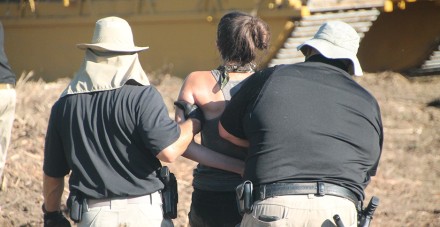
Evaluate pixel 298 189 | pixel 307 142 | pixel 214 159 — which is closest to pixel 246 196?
pixel 298 189

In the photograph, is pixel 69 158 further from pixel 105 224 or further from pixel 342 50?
pixel 342 50

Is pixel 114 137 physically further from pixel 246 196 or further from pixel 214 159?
pixel 246 196

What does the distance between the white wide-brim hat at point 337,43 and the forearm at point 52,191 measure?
1425 millimetres

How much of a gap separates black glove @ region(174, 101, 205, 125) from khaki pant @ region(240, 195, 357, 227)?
0.65 m

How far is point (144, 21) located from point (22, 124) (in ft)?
6.43

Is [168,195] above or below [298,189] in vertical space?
below

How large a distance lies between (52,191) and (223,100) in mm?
983

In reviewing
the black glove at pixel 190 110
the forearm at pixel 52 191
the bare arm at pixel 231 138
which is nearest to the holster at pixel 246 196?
the bare arm at pixel 231 138

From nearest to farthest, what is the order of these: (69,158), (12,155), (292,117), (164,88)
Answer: (292,117) < (69,158) < (12,155) < (164,88)

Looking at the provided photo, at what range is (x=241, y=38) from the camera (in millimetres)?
4777

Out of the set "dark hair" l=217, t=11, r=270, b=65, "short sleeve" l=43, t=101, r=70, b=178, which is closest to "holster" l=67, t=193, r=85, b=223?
"short sleeve" l=43, t=101, r=70, b=178

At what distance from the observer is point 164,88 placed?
Result: 33.4ft

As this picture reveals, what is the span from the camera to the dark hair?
15.7 ft

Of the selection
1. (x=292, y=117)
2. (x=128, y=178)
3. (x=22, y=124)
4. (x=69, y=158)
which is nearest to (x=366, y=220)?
(x=292, y=117)
